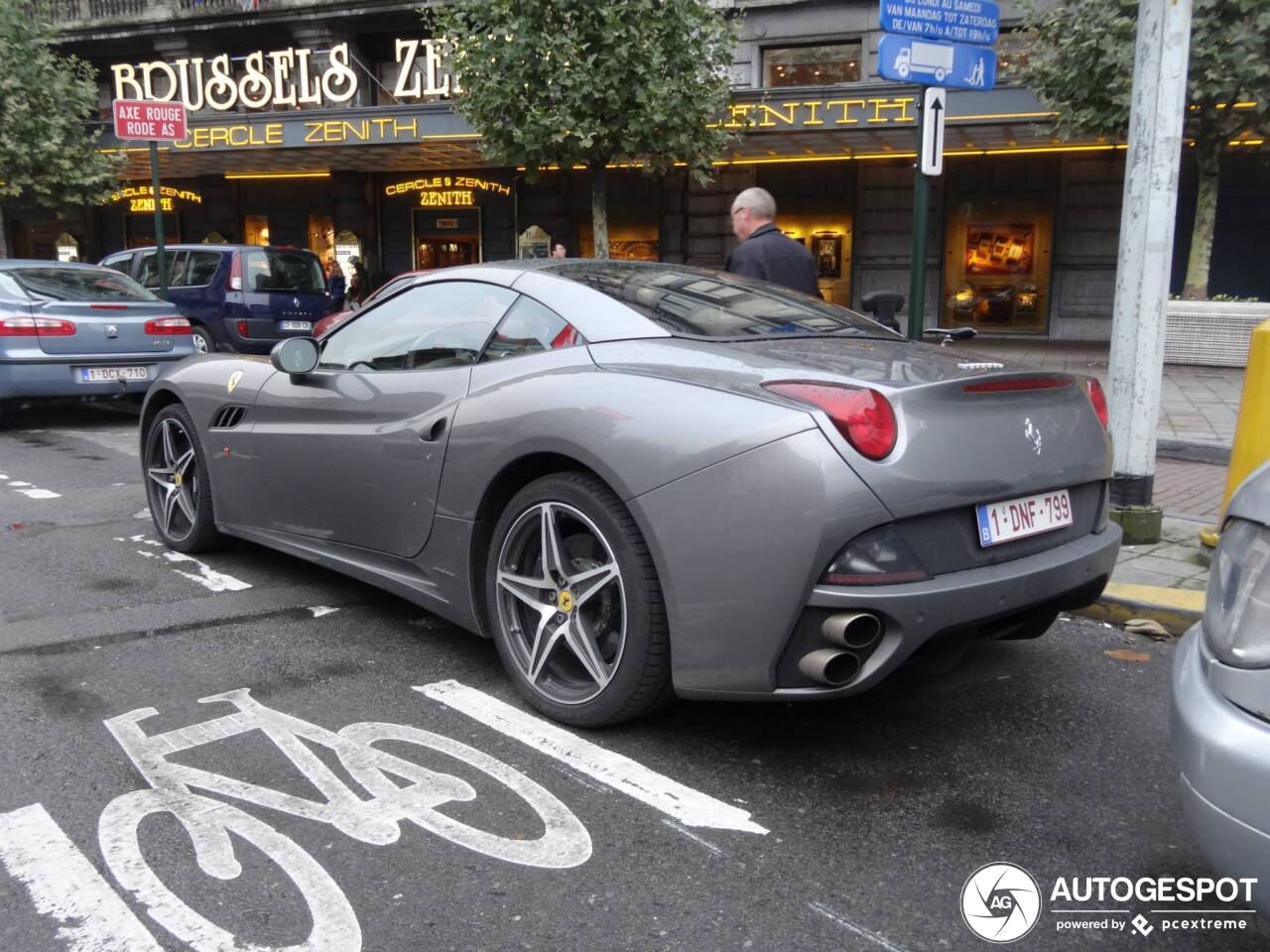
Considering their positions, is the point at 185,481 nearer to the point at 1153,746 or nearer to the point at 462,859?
the point at 462,859

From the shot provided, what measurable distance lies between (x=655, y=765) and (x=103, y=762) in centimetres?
154

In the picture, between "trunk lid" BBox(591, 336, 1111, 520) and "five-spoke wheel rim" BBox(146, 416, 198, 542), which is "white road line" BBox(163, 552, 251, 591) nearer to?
"five-spoke wheel rim" BBox(146, 416, 198, 542)

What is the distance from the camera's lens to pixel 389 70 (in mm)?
22703

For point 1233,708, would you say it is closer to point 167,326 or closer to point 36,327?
point 36,327

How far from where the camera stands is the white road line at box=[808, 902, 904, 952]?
2.18m

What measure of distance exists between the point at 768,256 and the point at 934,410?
352cm

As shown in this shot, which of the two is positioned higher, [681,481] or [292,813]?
[681,481]

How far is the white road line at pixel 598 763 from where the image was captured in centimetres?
273

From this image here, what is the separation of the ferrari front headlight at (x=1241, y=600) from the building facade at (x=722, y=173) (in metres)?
12.3

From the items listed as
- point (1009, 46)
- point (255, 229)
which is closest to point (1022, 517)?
point (1009, 46)

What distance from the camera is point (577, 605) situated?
3145mm

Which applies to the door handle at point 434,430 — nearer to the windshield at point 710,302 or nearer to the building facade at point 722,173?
the windshield at point 710,302

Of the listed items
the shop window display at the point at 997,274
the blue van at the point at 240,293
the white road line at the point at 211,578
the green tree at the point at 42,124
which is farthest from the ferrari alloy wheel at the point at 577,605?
the green tree at the point at 42,124

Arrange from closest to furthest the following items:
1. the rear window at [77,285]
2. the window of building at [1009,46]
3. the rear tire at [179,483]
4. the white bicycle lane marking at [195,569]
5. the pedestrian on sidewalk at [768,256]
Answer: the white bicycle lane marking at [195,569] → the rear tire at [179,483] → the pedestrian on sidewalk at [768,256] → the rear window at [77,285] → the window of building at [1009,46]
